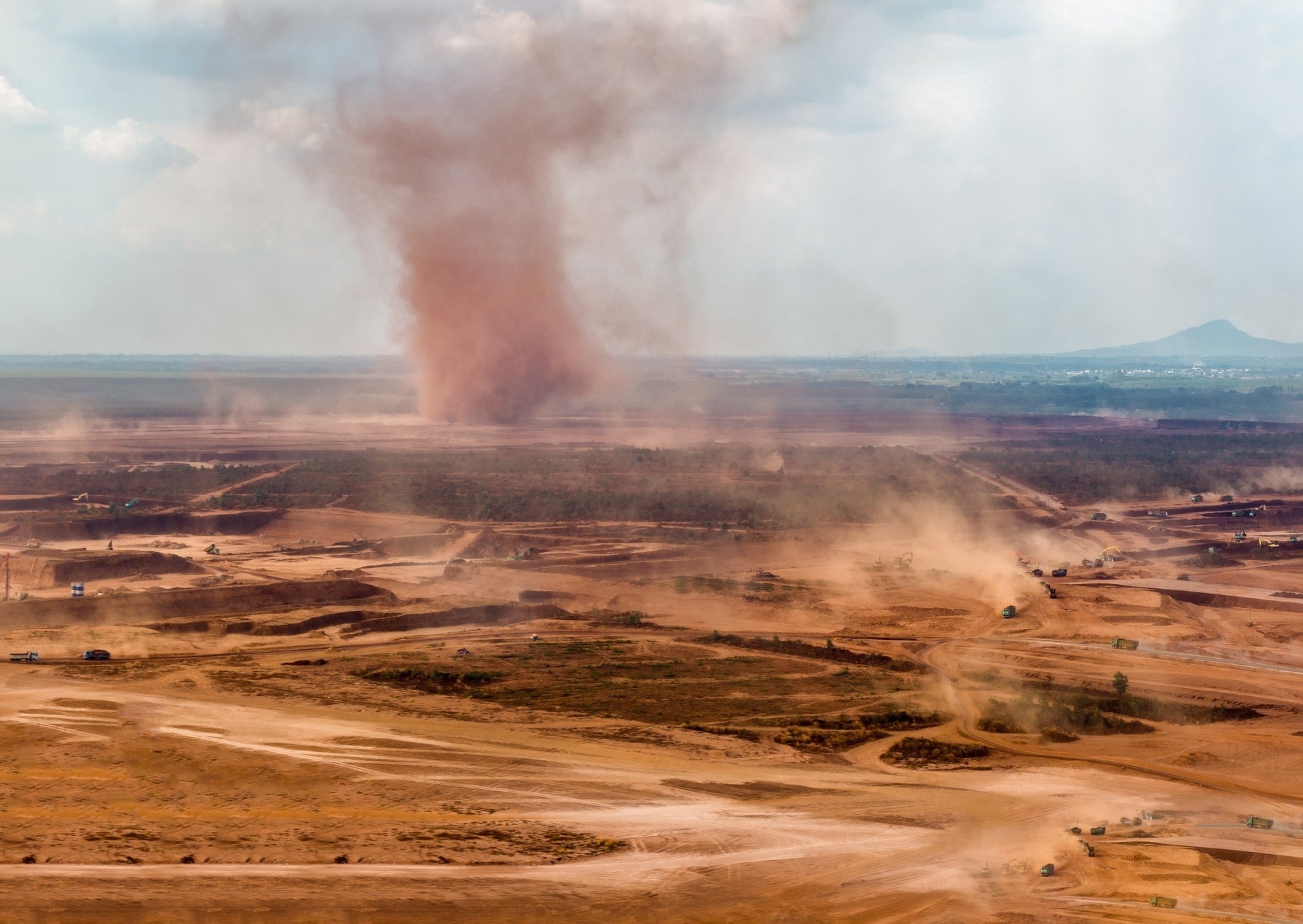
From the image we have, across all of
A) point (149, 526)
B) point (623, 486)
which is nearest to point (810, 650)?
point (149, 526)

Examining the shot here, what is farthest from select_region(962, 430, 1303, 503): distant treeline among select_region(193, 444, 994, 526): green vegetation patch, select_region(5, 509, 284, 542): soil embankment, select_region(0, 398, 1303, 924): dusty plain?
select_region(5, 509, 284, 542): soil embankment

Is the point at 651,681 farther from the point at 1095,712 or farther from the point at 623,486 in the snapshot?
the point at 623,486

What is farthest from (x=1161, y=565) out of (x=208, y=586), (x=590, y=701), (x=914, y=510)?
(x=208, y=586)

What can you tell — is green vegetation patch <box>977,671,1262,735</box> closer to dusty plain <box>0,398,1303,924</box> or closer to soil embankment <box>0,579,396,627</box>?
dusty plain <box>0,398,1303,924</box>

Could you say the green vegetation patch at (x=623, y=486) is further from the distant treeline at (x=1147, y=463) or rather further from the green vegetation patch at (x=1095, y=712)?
the green vegetation patch at (x=1095, y=712)

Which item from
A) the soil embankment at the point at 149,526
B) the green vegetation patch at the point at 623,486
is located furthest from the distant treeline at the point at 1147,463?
the soil embankment at the point at 149,526

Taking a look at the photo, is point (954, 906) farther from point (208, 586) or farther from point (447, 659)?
point (208, 586)
